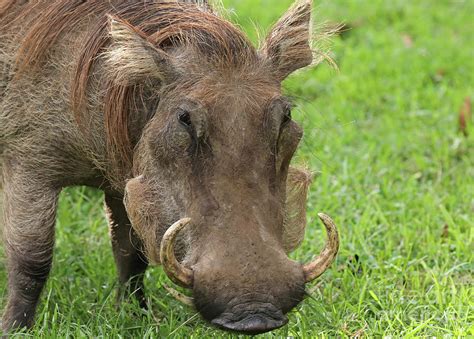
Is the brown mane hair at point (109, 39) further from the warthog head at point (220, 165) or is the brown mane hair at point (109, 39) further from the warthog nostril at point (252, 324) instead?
the warthog nostril at point (252, 324)

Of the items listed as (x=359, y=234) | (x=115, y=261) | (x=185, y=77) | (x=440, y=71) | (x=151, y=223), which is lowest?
(x=440, y=71)

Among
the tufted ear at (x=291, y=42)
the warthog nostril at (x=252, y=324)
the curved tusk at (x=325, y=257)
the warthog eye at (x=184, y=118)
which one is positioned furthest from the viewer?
the tufted ear at (x=291, y=42)

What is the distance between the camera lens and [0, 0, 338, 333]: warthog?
3.25 metres

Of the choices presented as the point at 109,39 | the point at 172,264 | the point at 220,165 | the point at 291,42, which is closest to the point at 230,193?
the point at 220,165

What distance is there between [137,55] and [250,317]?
39.2 inches

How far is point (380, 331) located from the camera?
3.98 m

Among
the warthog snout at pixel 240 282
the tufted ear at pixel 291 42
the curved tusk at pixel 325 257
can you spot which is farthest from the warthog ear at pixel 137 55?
the curved tusk at pixel 325 257

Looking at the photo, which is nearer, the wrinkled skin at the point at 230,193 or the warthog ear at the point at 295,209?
the wrinkled skin at the point at 230,193

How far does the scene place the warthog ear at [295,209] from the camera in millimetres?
3785

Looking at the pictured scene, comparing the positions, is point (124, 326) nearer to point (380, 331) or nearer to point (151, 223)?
point (151, 223)

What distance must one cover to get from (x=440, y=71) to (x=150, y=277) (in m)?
3.31

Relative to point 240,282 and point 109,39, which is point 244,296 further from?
point 109,39

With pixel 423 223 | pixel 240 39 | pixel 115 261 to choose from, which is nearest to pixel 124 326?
pixel 115 261

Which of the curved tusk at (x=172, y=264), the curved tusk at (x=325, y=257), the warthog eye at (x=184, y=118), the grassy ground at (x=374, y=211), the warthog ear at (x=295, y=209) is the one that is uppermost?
the warthog eye at (x=184, y=118)
